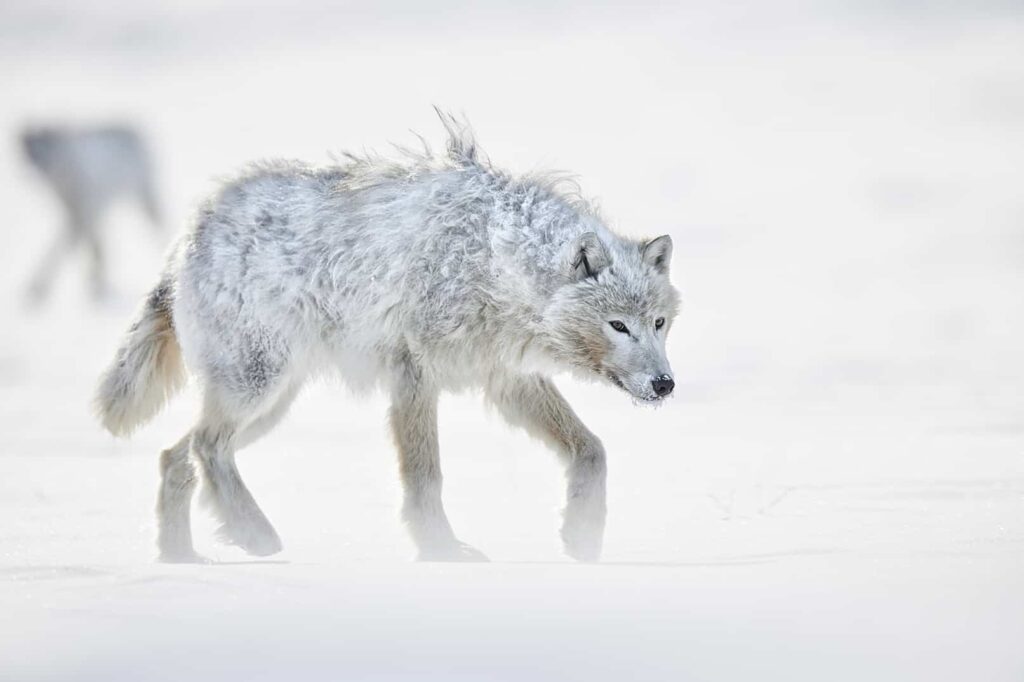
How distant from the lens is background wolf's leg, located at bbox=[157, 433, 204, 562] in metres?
6.75

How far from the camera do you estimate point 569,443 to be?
6941mm

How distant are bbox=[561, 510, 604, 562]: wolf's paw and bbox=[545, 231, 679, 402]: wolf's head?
63cm

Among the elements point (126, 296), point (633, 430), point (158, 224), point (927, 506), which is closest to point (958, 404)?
point (633, 430)

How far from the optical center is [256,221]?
7039mm

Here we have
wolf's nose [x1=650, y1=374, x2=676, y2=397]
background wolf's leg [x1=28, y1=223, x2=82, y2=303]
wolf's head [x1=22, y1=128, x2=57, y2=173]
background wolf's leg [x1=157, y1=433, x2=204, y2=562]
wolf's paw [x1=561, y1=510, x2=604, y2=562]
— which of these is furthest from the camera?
wolf's head [x1=22, y1=128, x2=57, y2=173]

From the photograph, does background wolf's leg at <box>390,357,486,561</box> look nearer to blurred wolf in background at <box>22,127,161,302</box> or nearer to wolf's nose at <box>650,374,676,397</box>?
wolf's nose at <box>650,374,676,397</box>

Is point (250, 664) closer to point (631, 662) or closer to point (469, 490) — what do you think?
point (631, 662)

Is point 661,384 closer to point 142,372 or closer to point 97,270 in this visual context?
point 142,372

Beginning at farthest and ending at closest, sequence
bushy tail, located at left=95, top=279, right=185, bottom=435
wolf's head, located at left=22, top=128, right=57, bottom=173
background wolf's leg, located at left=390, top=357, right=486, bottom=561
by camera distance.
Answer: wolf's head, located at left=22, top=128, right=57, bottom=173 → bushy tail, located at left=95, top=279, right=185, bottom=435 → background wolf's leg, located at left=390, top=357, right=486, bottom=561

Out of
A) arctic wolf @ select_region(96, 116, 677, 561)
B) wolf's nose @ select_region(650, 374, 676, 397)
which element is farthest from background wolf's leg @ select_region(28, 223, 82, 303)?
wolf's nose @ select_region(650, 374, 676, 397)

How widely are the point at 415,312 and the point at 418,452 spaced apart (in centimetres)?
64

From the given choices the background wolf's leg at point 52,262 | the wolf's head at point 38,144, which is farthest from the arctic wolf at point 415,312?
the wolf's head at point 38,144

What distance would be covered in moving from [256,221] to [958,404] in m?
5.89

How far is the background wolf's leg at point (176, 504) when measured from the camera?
22.1ft
